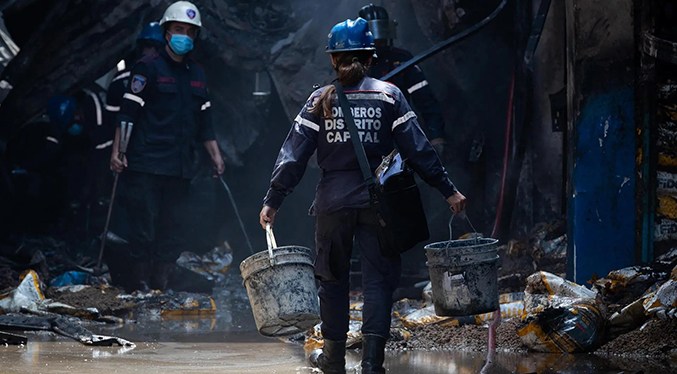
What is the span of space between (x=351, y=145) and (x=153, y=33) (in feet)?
17.5

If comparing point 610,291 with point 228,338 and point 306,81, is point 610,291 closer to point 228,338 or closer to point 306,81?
point 228,338

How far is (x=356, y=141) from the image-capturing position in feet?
14.0

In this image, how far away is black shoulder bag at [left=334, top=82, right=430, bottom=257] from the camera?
4203 mm

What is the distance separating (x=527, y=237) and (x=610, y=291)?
98.2 inches

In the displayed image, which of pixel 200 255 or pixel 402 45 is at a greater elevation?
pixel 402 45

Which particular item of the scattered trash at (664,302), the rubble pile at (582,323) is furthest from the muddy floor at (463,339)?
the scattered trash at (664,302)

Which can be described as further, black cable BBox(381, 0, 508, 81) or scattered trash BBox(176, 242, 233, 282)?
scattered trash BBox(176, 242, 233, 282)

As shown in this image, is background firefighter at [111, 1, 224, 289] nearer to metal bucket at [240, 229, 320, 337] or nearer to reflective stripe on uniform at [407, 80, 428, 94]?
reflective stripe on uniform at [407, 80, 428, 94]

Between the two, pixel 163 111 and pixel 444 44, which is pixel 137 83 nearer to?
pixel 163 111

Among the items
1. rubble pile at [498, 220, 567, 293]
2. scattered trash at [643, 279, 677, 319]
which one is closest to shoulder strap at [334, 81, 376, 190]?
scattered trash at [643, 279, 677, 319]

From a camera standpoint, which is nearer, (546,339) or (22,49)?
(546,339)

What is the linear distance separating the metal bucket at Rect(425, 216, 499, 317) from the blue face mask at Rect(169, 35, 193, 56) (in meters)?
4.54

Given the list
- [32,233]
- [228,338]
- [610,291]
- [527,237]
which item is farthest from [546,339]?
[32,233]

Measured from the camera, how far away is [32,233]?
35.8 feet
